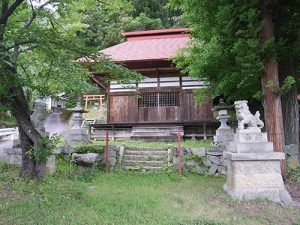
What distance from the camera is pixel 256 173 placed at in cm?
550

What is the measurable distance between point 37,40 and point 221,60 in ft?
16.3

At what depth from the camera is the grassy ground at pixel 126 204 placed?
4141mm

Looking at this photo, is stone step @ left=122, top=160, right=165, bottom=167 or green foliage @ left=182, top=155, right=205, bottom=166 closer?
green foliage @ left=182, top=155, right=205, bottom=166

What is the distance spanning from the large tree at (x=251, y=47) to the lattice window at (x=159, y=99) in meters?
4.95

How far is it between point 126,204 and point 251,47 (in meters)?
4.44

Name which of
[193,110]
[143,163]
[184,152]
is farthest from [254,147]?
[193,110]

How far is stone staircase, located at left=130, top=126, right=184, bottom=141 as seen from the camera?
40.9 ft

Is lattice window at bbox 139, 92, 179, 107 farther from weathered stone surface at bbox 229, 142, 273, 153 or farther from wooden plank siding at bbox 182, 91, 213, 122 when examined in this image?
weathered stone surface at bbox 229, 142, 273, 153

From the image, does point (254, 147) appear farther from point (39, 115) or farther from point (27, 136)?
point (39, 115)

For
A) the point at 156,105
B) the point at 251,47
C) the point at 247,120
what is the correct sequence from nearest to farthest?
the point at 247,120, the point at 251,47, the point at 156,105

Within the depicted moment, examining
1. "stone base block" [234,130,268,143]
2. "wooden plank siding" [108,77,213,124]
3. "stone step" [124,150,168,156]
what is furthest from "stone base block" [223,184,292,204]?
"wooden plank siding" [108,77,213,124]

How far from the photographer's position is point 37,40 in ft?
15.7

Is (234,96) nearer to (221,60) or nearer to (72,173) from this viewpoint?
(221,60)

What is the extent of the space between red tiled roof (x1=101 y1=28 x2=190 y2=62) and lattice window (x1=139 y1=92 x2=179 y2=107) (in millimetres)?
1967
